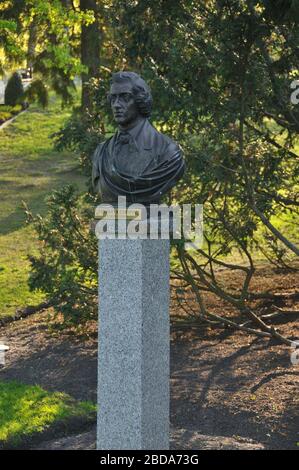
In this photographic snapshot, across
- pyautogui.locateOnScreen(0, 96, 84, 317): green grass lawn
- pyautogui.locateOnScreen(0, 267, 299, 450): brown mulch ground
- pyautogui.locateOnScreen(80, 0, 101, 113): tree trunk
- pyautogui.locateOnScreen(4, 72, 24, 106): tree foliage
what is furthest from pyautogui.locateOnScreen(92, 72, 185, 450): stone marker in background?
pyautogui.locateOnScreen(4, 72, 24, 106): tree foliage

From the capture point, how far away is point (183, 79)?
9.75 metres

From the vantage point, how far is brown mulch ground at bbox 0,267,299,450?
8.14m

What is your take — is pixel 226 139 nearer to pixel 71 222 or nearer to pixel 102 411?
pixel 71 222

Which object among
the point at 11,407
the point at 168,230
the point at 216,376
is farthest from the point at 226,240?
the point at 168,230

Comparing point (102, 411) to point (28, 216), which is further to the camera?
point (28, 216)

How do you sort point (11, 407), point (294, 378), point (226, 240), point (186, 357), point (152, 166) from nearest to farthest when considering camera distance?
point (152, 166) < point (11, 407) < point (294, 378) < point (186, 357) < point (226, 240)

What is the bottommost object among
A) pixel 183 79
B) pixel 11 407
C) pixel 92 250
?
pixel 11 407

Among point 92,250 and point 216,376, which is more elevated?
point 92,250

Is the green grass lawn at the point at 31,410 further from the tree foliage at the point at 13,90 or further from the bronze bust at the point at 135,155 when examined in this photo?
the tree foliage at the point at 13,90

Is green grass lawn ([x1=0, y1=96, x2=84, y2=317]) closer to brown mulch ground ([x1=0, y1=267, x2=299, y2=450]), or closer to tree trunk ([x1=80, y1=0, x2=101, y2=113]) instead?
brown mulch ground ([x1=0, y1=267, x2=299, y2=450])

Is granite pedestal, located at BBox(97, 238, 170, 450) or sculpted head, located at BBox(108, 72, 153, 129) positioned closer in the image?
granite pedestal, located at BBox(97, 238, 170, 450)

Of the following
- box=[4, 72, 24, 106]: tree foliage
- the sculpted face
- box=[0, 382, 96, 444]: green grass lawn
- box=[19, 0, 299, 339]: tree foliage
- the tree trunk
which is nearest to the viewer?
the sculpted face

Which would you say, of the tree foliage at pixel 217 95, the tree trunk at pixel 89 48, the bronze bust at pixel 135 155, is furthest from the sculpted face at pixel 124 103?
the tree trunk at pixel 89 48

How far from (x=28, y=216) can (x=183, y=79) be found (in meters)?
2.68
